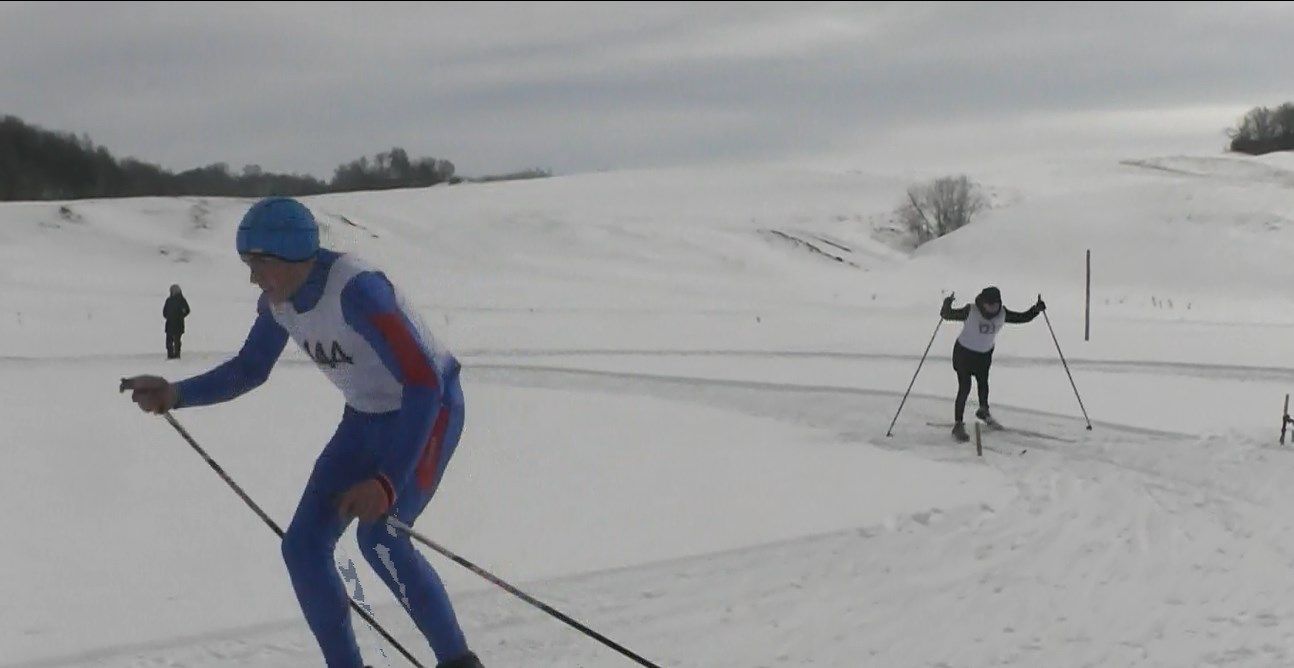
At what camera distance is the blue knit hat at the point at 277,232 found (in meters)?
3.60

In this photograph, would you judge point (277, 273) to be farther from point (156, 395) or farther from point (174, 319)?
point (174, 319)

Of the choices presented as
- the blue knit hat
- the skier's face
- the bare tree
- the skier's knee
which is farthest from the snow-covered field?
the bare tree

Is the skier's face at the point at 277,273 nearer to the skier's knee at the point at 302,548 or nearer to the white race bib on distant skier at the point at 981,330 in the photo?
the skier's knee at the point at 302,548

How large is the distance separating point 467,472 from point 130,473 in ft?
8.33

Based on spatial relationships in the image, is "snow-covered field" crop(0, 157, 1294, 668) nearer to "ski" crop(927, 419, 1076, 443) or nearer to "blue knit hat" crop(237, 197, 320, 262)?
"ski" crop(927, 419, 1076, 443)

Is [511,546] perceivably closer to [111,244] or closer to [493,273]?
[493,273]

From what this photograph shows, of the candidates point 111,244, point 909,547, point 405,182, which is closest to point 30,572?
point 909,547

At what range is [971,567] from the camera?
661 cm

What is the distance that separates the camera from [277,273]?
369 cm

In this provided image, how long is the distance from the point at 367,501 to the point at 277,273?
2.67 feet

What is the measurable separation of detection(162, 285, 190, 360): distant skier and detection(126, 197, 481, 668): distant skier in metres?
17.4

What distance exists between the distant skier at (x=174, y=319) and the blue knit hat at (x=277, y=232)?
1763 cm

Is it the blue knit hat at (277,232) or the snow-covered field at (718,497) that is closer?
the blue knit hat at (277,232)

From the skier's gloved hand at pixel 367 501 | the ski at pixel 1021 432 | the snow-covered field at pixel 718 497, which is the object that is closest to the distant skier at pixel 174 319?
the snow-covered field at pixel 718 497
